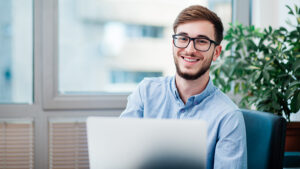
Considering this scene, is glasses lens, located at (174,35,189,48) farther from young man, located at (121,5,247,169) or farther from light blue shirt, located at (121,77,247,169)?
light blue shirt, located at (121,77,247,169)

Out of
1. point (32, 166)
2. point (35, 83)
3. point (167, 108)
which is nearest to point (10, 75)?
point (35, 83)

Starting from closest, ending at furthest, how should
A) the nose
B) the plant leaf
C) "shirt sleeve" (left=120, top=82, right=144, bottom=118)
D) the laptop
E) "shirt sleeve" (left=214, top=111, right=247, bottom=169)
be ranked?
the laptop, "shirt sleeve" (left=214, top=111, right=247, bottom=169), the nose, "shirt sleeve" (left=120, top=82, right=144, bottom=118), the plant leaf

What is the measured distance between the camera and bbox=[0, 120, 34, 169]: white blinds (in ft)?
7.11

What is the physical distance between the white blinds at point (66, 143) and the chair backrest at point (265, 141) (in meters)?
1.38

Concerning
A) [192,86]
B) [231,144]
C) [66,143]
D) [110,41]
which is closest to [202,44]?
[192,86]

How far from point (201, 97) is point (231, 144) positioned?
0.84ft

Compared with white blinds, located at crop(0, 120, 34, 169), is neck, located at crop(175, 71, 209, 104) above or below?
above

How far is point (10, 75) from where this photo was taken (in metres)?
2.30

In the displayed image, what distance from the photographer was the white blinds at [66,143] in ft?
7.34

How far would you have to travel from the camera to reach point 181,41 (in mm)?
1280

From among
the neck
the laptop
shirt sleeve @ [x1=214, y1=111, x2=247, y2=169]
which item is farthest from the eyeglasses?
the laptop

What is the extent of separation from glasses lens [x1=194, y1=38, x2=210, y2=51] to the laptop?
58 cm

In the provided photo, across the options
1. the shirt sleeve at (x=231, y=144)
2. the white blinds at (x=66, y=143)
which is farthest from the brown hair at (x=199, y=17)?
the white blinds at (x=66, y=143)

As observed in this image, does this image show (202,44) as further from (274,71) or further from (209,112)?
(274,71)
